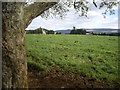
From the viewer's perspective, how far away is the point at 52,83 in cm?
680

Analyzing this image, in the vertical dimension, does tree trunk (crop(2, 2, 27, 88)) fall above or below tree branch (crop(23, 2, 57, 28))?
below

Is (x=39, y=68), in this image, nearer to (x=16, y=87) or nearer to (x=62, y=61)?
(x=62, y=61)

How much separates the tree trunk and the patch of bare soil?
1204 millimetres

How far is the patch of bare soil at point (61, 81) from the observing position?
670 cm

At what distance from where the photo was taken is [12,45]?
5.60 m

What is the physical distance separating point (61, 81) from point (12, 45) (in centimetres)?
280

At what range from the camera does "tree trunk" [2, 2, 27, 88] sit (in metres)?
5.57

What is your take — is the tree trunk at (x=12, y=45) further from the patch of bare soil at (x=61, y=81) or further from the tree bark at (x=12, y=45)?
the patch of bare soil at (x=61, y=81)

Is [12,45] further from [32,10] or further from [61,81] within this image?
[61,81]

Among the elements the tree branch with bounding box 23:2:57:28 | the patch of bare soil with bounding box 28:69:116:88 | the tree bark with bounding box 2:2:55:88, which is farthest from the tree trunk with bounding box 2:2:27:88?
the patch of bare soil with bounding box 28:69:116:88

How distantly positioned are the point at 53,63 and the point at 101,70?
279 cm

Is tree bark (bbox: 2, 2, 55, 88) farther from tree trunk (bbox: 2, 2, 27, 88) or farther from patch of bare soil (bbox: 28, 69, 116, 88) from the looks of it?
patch of bare soil (bbox: 28, 69, 116, 88)

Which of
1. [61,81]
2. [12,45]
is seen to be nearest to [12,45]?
[12,45]

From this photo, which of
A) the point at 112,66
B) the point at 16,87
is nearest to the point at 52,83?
the point at 16,87
